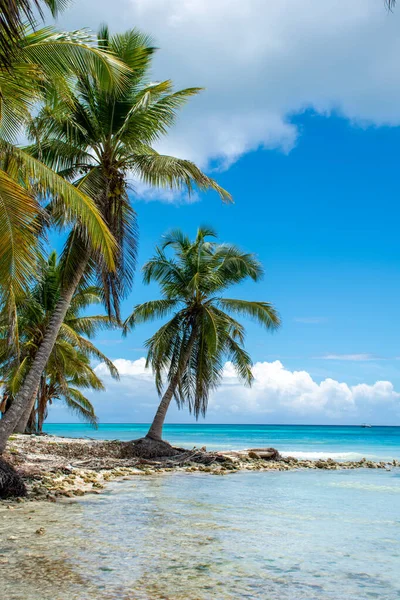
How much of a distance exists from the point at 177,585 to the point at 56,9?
310 inches

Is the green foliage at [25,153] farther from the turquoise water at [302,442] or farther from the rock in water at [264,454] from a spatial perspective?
the turquoise water at [302,442]

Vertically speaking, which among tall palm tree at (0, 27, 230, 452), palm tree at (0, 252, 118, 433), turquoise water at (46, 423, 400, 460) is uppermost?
tall palm tree at (0, 27, 230, 452)

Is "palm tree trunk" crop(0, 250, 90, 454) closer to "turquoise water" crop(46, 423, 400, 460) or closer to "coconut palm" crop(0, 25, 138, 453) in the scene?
"coconut palm" crop(0, 25, 138, 453)

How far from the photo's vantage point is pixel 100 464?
631 inches

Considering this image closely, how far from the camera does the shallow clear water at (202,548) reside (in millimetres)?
4793

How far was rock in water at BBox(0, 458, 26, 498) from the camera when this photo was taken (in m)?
9.10

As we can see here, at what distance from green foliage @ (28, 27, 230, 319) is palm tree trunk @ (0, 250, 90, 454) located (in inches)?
27.6

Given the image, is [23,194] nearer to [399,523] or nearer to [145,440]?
[399,523]

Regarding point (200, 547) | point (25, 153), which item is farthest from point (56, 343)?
point (200, 547)

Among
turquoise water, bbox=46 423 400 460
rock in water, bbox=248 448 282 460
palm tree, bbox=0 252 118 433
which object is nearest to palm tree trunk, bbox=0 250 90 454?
palm tree, bbox=0 252 118 433

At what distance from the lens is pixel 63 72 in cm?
910

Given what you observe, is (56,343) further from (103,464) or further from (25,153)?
(25,153)

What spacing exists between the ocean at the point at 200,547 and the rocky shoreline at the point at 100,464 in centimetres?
101

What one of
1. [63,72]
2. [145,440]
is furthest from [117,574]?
[145,440]
